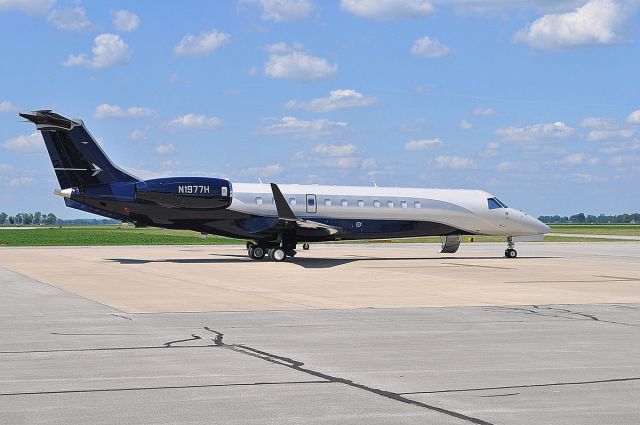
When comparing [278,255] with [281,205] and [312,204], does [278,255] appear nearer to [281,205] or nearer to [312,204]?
[312,204]

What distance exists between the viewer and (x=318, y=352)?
12102 millimetres

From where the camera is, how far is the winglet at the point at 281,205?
34.5 m

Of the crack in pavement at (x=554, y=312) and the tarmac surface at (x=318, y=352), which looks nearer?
the tarmac surface at (x=318, y=352)

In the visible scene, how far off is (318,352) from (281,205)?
76.0 ft

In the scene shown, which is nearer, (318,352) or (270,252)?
(318,352)

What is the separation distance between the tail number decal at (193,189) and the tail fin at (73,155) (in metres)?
2.64

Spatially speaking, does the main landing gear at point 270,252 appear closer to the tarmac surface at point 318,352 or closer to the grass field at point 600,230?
the tarmac surface at point 318,352

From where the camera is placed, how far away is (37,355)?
1173 centimetres

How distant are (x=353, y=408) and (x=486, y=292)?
1518 centimetres

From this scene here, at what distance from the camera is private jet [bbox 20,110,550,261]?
35.5 m

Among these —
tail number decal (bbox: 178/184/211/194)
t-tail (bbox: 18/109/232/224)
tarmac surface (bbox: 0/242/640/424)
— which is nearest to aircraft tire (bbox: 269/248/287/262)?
t-tail (bbox: 18/109/232/224)

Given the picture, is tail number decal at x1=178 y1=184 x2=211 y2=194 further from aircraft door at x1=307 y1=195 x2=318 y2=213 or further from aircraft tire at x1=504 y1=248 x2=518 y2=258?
aircraft tire at x1=504 y1=248 x2=518 y2=258

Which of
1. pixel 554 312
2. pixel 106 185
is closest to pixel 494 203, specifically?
pixel 106 185

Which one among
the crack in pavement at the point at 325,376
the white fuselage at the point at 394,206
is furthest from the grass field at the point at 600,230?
the crack in pavement at the point at 325,376
